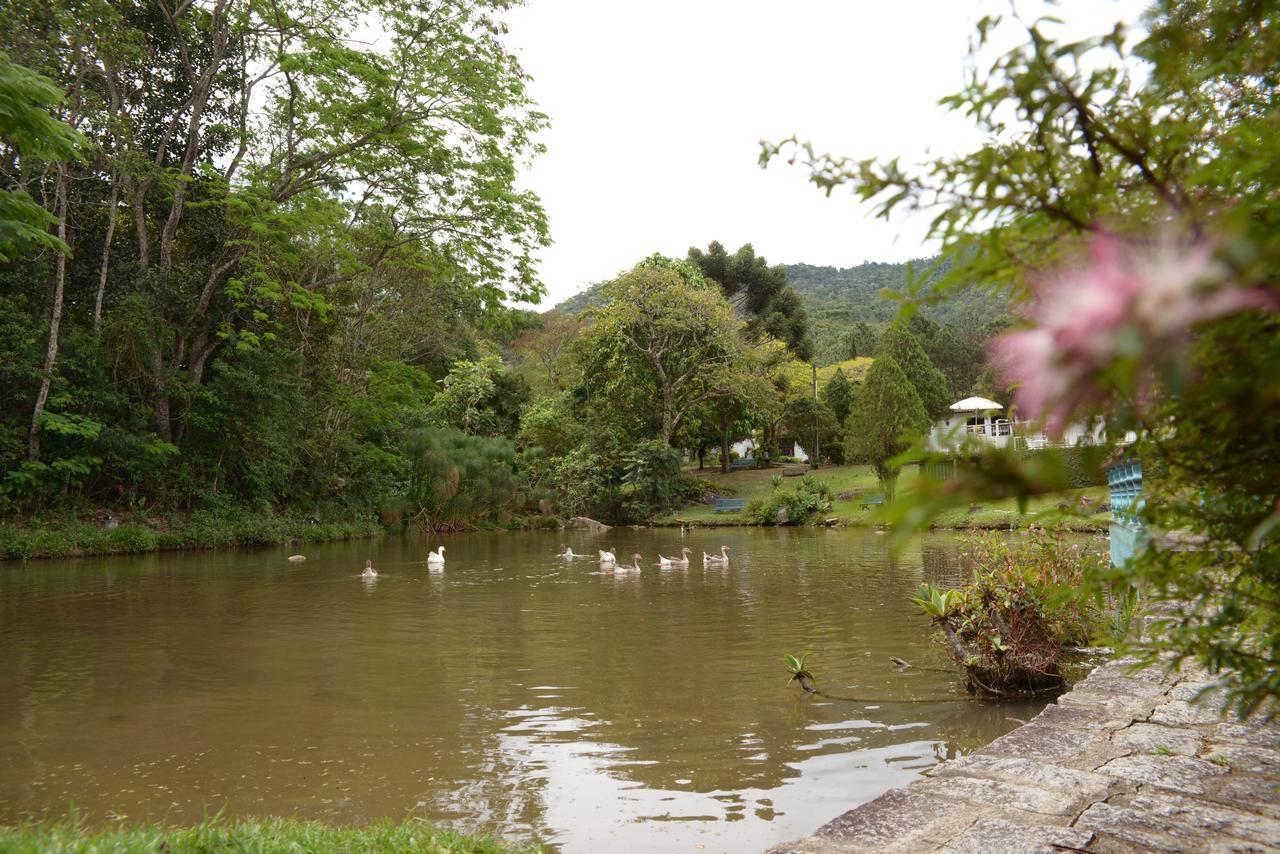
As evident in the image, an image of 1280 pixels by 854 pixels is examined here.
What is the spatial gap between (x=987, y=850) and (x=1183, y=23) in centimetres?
255

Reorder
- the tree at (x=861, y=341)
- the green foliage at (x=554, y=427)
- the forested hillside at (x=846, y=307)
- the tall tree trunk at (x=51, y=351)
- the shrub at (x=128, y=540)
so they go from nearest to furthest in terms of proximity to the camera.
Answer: the tall tree trunk at (x=51, y=351) → the shrub at (x=128, y=540) → the green foliage at (x=554, y=427) → the forested hillside at (x=846, y=307) → the tree at (x=861, y=341)

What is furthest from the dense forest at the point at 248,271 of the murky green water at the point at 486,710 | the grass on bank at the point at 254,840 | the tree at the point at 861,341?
the tree at the point at 861,341

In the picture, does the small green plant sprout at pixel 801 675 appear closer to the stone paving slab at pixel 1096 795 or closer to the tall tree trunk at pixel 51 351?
the stone paving slab at pixel 1096 795

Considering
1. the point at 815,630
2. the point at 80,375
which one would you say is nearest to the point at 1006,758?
the point at 815,630

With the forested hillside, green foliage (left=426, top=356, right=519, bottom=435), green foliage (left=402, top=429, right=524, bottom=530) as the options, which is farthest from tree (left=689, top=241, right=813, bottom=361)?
green foliage (left=402, top=429, right=524, bottom=530)

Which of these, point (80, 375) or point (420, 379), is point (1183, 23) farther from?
point (420, 379)

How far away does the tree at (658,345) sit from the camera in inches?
Answer: 1393

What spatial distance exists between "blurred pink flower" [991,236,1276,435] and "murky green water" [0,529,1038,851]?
0.32 metres

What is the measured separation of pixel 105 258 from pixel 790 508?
23.3 m

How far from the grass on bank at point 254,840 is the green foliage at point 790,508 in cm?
2888

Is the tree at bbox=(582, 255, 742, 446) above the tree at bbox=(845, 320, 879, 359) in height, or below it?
below

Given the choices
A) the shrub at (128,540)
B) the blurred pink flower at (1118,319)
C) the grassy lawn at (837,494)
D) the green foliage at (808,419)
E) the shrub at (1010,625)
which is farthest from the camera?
the green foliage at (808,419)

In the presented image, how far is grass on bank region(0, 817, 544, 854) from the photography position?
3086 mm

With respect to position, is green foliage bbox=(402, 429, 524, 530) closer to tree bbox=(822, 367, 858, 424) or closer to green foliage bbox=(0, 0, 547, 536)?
Answer: green foliage bbox=(0, 0, 547, 536)
